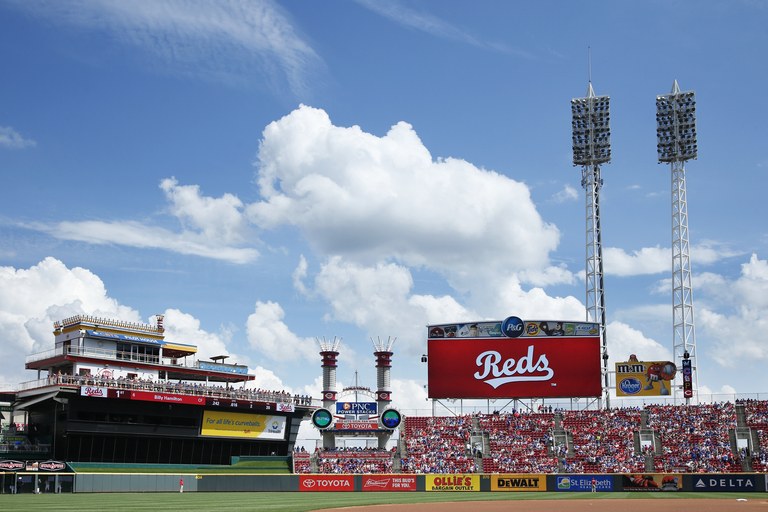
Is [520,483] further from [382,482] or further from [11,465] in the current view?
[11,465]

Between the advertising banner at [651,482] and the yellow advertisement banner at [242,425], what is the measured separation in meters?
32.1

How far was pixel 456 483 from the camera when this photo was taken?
211 feet

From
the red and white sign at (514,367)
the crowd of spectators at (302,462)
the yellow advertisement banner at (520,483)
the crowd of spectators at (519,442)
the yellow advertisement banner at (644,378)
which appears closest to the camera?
the yellow advertisement banner at (520,483)

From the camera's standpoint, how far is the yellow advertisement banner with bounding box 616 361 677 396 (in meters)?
73.3

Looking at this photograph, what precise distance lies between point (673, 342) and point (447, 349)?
20.5 m

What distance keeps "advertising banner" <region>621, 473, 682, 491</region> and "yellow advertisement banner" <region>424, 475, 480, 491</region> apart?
11.2 m

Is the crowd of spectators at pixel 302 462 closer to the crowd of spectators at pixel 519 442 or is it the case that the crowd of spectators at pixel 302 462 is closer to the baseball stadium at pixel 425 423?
the baseball stadium at pixel 425 423

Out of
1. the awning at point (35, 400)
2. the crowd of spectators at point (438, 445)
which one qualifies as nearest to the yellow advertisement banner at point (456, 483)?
the crowd of spectators at point (438, 445)

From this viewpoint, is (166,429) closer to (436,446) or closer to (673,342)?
(436,446)

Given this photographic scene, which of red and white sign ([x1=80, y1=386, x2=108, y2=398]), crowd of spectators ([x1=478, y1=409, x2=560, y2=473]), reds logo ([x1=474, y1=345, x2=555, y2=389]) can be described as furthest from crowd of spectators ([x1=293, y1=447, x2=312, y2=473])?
red and white sign ([x1=80, y1=386, x2=108, y2=398])

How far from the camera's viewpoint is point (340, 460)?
76.1m

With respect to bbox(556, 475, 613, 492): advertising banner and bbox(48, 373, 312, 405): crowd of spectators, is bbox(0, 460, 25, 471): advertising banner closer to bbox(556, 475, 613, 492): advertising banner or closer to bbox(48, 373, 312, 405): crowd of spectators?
bbox(48, 373, 312, 405): crowd of spectators

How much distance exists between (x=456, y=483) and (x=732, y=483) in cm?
2005

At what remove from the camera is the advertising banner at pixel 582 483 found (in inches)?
2388
